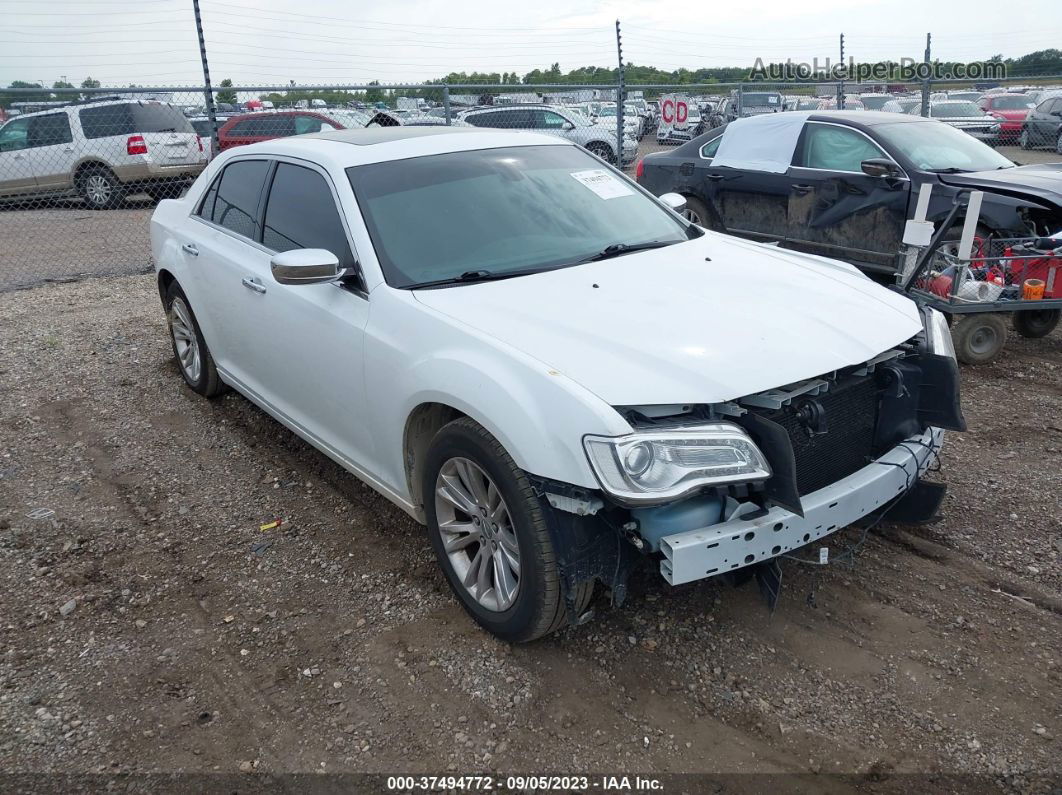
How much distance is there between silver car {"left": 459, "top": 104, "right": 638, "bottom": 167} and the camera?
17.8m

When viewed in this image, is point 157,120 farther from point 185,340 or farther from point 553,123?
point 185,340

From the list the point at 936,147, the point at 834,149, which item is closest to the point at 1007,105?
the point at 936,147

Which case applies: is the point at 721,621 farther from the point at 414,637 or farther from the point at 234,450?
the point at 234,450

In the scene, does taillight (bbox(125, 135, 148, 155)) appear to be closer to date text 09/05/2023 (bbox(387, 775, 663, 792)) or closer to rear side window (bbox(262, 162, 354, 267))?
rear side window (bbox(262, 162, 354, 267))

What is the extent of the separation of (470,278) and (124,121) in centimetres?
1246

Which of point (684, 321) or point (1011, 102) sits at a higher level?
point (1011, 102)

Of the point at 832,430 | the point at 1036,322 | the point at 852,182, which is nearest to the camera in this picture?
the point at 832,430

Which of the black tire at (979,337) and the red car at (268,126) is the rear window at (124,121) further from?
the black tire at (979,337)

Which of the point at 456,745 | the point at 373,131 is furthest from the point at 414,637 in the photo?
the point at 373,131

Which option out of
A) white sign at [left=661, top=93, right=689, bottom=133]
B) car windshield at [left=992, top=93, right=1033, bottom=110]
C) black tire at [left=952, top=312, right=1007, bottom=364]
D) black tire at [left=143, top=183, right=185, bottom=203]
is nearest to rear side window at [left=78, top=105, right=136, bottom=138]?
black tire at [left=143, top=183, right=185, bottom=203]

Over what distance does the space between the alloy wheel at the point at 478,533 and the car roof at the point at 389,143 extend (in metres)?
1.66

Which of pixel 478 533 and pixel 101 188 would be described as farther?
pixel 101 188

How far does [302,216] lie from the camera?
3992 millimetres

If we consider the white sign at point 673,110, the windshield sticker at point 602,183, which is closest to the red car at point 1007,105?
the white sign at point 673,110
